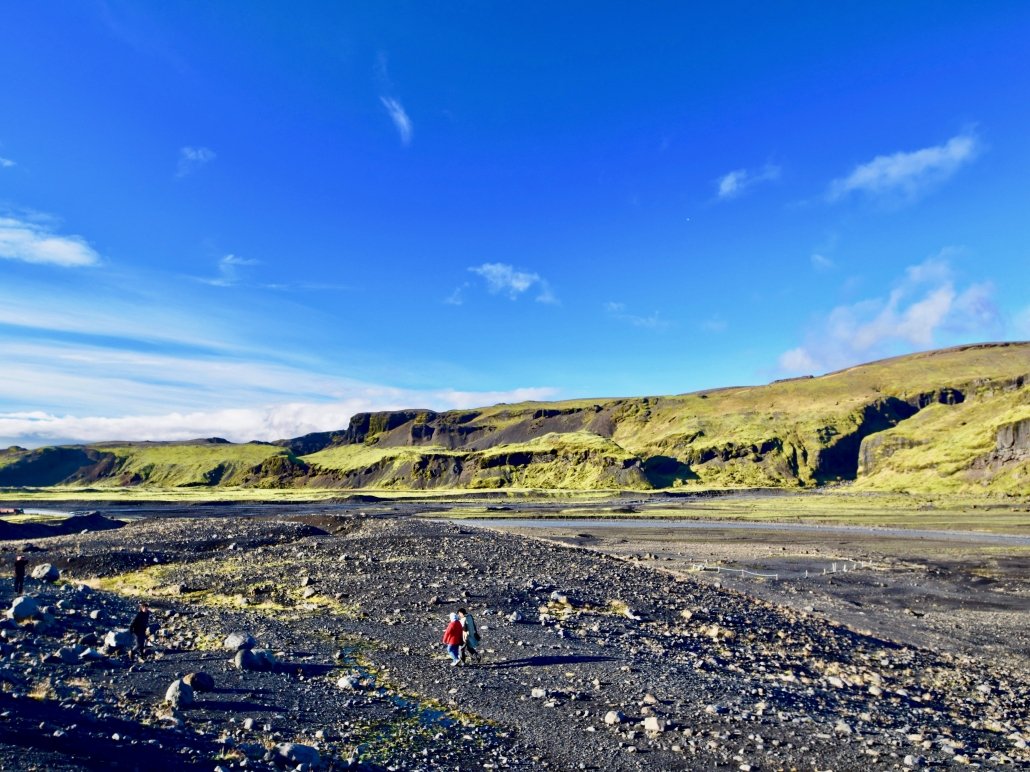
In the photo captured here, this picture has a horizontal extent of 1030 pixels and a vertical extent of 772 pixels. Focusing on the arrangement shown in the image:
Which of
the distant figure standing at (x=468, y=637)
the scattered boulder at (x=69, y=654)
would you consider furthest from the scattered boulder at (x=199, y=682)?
the distant figure standing at (x=468, y=637)

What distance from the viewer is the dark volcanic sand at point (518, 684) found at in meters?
12.7

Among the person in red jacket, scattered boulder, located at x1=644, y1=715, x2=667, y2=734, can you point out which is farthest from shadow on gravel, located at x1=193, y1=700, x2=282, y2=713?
scattered boulder, located at x1=644, y1=715, x2=667, y2=734

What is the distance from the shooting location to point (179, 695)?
1412 cm

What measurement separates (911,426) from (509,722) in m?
Result: 199

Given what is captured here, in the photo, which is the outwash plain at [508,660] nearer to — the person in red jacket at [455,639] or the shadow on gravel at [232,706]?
the shadow on gravel at [232,706]

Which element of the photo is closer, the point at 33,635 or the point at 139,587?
the point at 33,635

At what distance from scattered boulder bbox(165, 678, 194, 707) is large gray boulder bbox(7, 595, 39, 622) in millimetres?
8259

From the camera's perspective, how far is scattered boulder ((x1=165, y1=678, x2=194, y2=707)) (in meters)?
13.9

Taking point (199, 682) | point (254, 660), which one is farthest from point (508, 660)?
point (199, 682)

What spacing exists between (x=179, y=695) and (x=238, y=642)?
5169 mm

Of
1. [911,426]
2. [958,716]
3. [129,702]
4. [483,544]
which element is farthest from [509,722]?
[911,426]

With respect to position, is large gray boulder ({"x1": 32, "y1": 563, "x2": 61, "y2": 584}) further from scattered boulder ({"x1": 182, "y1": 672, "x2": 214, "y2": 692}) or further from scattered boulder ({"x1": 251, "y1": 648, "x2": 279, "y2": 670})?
scattered boulder ({"x1": 182, "y1": 672, "x2": 214, "y2": 692})

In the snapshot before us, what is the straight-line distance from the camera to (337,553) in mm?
41625

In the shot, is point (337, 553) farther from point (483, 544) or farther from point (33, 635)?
point (33, 635)
